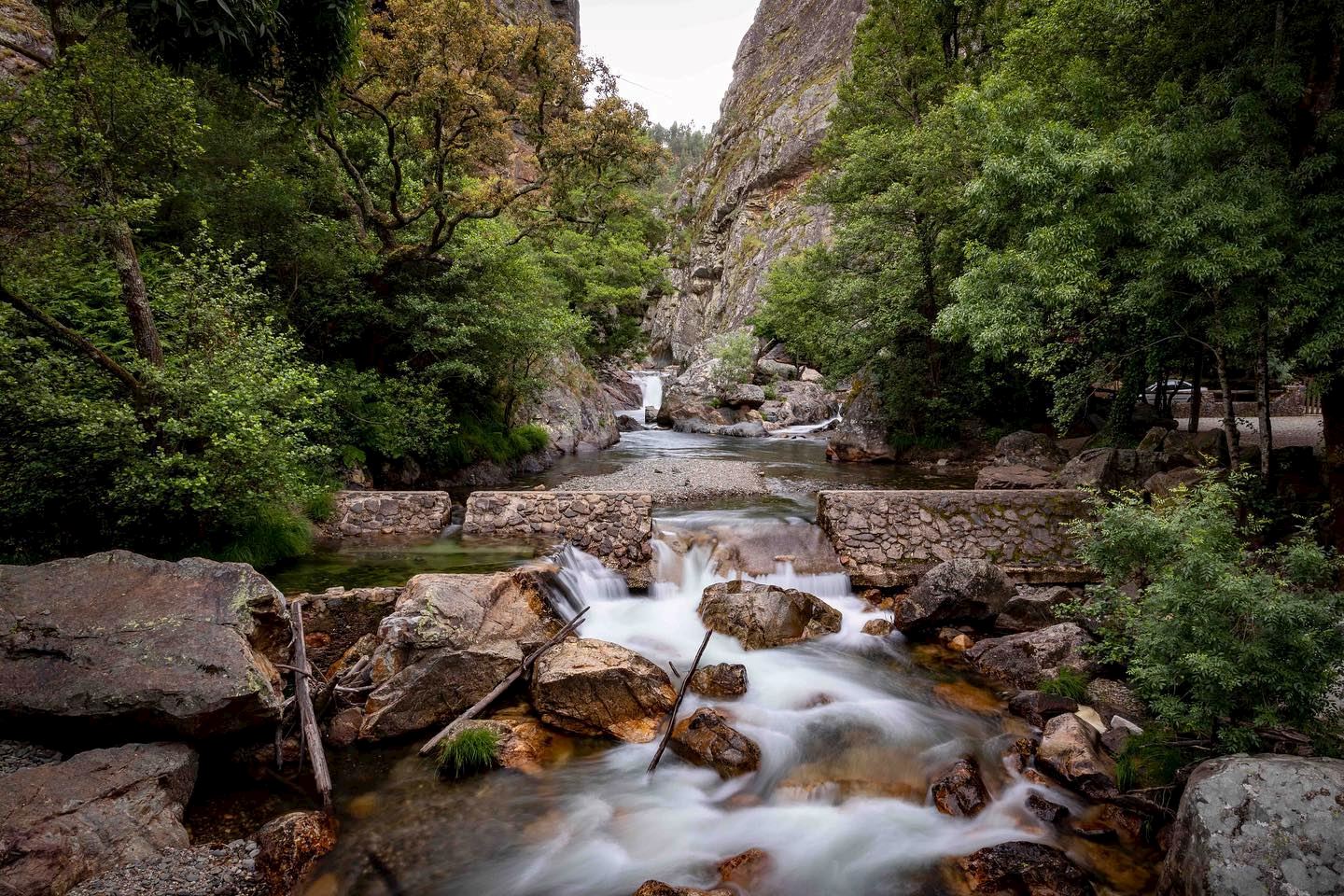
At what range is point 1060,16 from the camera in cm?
1093

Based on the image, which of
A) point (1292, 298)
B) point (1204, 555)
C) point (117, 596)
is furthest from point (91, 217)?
point (1292, 298)

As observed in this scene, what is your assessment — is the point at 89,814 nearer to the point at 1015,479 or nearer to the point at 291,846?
the point at 291,846

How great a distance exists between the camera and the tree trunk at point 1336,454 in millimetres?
7691

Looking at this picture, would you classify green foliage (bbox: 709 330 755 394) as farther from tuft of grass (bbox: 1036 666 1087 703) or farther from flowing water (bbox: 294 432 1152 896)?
tuft of grass (bbox: 1036 666 1087 703)

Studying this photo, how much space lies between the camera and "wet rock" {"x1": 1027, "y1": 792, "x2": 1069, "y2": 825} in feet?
16.6

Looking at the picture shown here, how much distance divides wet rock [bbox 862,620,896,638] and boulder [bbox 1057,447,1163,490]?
5.46 metres

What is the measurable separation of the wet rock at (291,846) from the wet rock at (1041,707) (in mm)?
6940

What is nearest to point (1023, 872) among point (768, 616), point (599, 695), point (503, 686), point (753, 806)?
point (753, 806)

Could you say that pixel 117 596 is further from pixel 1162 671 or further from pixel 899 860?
pixel 1162 671

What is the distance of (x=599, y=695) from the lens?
6.36m

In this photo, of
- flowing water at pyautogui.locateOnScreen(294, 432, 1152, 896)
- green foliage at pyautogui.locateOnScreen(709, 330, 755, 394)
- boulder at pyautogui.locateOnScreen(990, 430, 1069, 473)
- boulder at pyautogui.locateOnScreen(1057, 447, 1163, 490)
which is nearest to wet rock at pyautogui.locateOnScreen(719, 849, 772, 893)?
flowing water at pyautogui.locateOnScreen(294, 432, 1152, 896)

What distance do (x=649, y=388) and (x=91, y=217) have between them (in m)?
36.1

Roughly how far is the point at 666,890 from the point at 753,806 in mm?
1480

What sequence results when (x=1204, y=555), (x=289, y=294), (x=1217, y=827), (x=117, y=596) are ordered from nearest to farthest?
1. (x=1217, y=827)
2. (x=1204, y=555)
3. (x=117, y=596)
4. (x=289, y=294)
